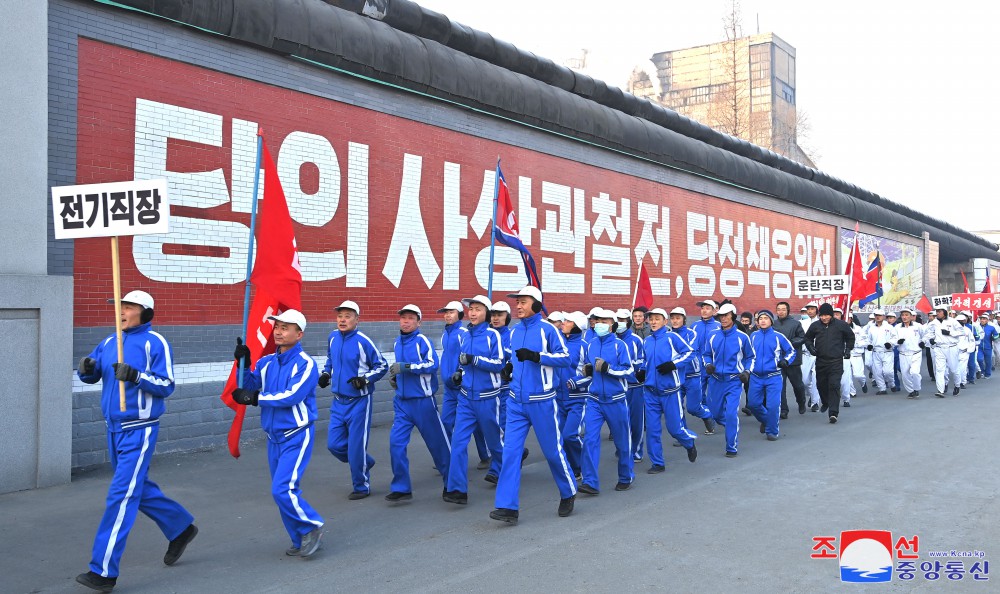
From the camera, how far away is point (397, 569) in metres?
5.73

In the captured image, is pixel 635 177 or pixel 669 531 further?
pixel 635 177

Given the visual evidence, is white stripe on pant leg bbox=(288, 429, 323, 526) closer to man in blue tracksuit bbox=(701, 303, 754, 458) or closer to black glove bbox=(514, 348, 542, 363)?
black glove bbox=(514, 348, 542, 363)

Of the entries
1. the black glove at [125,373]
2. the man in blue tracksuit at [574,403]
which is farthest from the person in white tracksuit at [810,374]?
the black glove at [125,373]

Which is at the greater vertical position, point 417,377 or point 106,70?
point 106,70

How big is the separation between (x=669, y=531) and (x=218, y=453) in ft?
20.4

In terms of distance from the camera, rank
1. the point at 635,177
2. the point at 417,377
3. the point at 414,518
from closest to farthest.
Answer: the point at 414,518 → the point at 417,377 → the point at 635,177

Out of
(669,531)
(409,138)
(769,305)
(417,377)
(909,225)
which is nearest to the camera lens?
(669,531)

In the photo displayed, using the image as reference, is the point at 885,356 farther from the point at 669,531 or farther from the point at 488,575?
the point at 488,575

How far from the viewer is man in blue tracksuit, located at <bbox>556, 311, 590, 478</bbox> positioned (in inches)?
334

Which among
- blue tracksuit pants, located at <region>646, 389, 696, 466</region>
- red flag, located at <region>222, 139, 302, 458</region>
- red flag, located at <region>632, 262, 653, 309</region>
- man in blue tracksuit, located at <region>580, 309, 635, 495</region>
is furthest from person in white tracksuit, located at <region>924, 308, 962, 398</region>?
red flag, located at <region>222, 139, 302, 458</region>

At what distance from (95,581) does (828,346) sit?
12.1 metres

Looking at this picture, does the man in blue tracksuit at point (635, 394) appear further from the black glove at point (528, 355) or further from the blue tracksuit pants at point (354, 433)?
the blue tracksuit pants at point (354, 433)

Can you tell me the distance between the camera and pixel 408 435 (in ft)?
26.8

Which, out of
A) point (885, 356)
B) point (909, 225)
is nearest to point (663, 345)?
point (885, 356)
